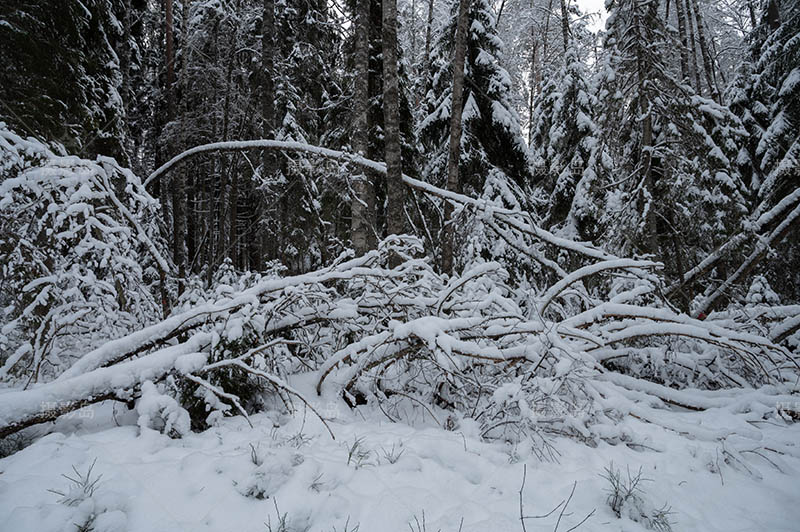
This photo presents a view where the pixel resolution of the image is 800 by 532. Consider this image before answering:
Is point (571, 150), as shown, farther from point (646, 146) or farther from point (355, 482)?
point (355, 482)

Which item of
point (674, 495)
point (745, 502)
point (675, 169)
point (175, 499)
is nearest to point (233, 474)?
point (175, 499)

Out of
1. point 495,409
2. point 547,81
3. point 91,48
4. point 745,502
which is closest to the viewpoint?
point 745,502

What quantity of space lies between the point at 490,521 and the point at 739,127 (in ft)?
29.3

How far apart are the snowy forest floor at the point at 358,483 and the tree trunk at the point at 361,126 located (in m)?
4.31

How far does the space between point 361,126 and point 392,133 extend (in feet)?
5.34

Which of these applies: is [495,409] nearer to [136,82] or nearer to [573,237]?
[573,237]

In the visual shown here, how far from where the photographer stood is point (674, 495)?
1908mm

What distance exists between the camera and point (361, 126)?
6.75 m

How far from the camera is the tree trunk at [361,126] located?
6371 mm

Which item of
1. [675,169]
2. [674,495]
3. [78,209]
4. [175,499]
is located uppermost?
[675,169]

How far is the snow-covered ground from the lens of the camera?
5.34ft

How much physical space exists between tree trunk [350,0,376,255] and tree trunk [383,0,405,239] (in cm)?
94

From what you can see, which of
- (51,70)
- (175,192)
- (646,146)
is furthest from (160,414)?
(175,192)

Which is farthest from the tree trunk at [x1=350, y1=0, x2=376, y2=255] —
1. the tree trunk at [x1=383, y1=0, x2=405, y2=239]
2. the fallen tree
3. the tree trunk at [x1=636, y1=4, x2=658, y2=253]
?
the tree trunk at [x1=636, y1=4, x2=658, y2=253]
